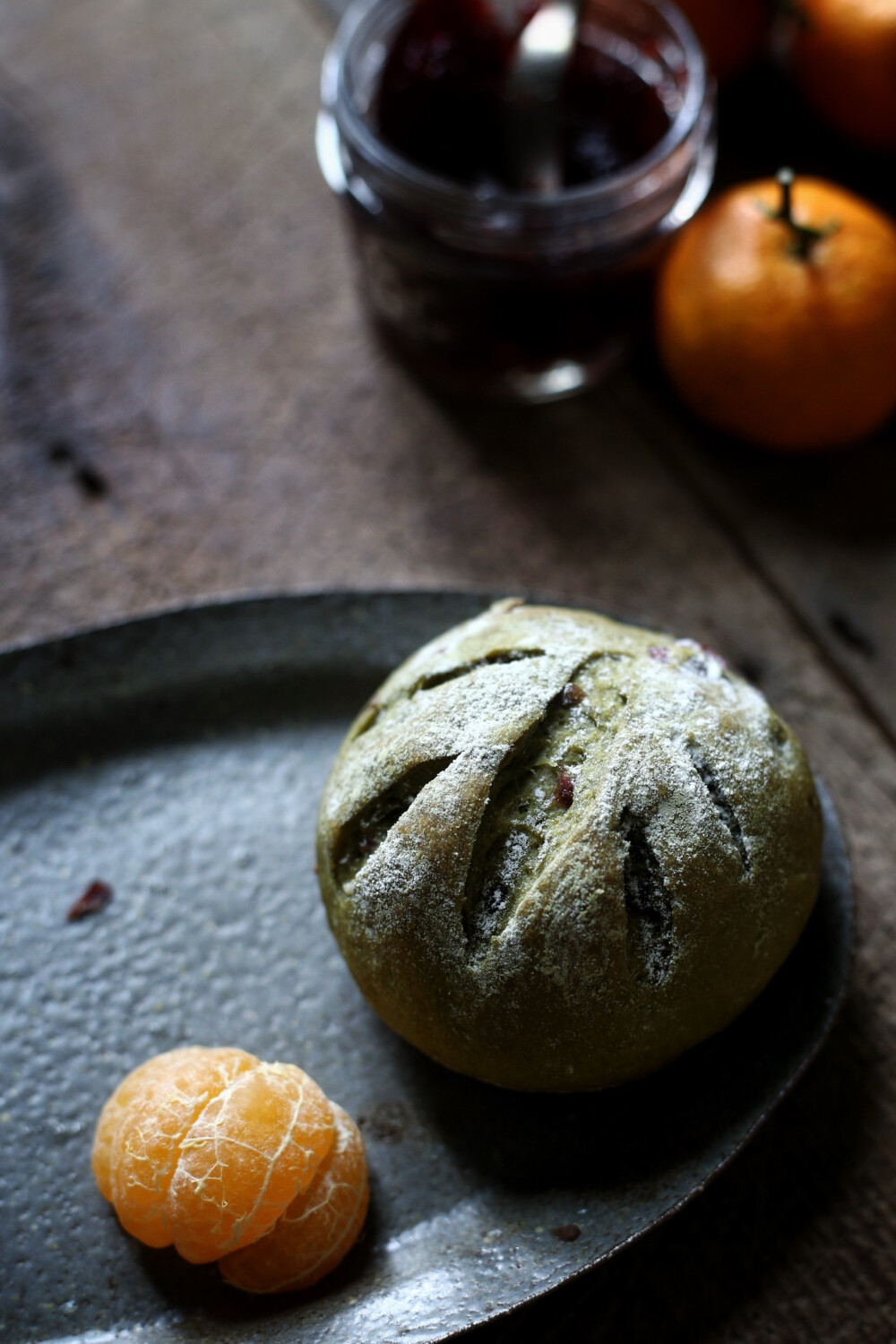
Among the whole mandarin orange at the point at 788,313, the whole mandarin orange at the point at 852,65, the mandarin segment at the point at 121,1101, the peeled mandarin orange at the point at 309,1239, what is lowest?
the peeled mandarin orange at the point at 309,1239

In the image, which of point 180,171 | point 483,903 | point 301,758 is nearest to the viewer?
point 483,903

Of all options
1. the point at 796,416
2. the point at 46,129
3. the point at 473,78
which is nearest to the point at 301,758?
the point at 796,416

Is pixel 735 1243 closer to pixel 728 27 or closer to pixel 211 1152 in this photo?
pixel 211 1152

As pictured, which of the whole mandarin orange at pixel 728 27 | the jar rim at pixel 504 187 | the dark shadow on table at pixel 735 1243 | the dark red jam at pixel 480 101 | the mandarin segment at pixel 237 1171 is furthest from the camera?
the whole mandarin orange at pixel 728 27

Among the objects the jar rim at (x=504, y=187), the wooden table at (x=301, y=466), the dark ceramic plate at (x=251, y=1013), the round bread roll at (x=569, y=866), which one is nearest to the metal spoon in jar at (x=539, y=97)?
the jar rim at (x=504, y=187)

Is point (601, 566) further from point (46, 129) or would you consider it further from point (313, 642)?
point (46, 129)

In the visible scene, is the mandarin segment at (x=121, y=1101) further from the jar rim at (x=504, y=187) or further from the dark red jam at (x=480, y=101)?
the dark red jam at (x=480, y=101)

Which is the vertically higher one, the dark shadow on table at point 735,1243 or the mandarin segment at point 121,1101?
the mandarin segment at point 121,1101

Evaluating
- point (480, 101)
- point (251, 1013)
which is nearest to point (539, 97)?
point (480, 101)
